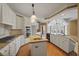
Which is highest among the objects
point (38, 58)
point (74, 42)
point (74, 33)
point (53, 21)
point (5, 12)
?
point (5, 12)

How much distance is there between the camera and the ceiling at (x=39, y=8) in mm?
1639

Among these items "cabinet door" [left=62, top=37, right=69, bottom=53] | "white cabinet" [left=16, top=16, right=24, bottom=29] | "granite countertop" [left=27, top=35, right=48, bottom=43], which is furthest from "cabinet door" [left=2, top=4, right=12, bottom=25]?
"cabinet door" [left=62, top=37, right=69, bottom=53]

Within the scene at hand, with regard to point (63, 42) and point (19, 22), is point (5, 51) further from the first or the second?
point (63, 42)

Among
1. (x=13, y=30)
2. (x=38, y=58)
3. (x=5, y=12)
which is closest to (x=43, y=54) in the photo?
(x=38, y=58)

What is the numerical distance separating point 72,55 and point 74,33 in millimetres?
320

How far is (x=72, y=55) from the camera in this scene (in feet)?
5.31

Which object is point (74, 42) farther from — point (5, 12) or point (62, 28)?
point (5, 12)

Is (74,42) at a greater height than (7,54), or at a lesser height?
greater

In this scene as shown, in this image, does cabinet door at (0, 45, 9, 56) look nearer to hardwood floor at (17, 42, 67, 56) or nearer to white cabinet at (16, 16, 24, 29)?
hardwood floor at (17, 42, 67, 56)

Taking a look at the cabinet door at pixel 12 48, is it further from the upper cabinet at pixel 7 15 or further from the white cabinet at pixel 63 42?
the white cabinet at pixel 63 42

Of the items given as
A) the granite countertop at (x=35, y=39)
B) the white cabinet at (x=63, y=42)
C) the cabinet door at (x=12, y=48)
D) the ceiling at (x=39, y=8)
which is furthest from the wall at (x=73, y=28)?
the cabinet door at (x=12, y=48)

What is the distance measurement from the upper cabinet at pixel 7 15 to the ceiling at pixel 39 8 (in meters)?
0.07

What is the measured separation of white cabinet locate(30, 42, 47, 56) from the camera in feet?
5.47

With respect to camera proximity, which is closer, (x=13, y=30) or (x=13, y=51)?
(x=13, y=51)
